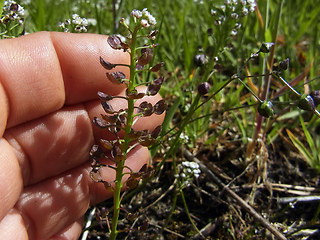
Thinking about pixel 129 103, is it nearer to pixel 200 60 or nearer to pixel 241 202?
pixel 200 60

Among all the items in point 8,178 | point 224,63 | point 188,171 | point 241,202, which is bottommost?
point 241,202

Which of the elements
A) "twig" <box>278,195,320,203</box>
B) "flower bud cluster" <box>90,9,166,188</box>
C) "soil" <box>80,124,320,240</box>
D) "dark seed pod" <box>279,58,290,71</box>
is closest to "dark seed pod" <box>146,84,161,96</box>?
"flower bud cluster" <box>90,9,166,188</box>

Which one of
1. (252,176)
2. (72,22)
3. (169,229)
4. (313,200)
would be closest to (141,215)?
(169,229)

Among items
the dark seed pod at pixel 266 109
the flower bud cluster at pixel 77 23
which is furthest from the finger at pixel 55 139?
the dark seed pod at pixel 266 109

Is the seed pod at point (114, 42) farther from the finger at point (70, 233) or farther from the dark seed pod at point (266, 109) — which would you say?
the finger at point (70, 233)

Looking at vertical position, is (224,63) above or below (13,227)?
above

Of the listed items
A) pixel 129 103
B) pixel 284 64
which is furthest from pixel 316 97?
pixel 129 103
